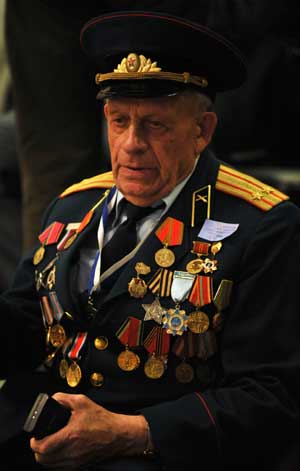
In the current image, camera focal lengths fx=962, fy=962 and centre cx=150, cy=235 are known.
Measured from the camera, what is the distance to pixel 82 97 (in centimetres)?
336

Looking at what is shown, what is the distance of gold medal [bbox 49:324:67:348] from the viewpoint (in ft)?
7.51

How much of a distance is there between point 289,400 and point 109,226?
1.98 ft

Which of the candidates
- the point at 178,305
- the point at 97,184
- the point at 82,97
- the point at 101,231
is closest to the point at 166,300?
the point at 178,305

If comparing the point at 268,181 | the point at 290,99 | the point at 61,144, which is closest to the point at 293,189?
the point at 268,181

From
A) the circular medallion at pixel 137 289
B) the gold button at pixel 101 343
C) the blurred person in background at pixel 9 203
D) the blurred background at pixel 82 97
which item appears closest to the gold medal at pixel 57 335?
the gold button at pixel 101 343

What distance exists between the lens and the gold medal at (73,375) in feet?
7.29

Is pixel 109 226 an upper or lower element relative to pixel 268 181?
upper

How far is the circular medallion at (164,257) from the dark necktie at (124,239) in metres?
0.07

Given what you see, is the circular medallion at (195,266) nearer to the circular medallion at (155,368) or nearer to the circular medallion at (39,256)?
the circular medallion at (155,368)

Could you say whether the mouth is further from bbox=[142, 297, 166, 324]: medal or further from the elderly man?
bbox=[142, 297, 166, 324]: medal

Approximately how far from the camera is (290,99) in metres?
3.68

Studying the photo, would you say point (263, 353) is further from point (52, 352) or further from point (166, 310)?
point (52, 352)

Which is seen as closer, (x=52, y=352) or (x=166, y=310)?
(x=166, y=310)

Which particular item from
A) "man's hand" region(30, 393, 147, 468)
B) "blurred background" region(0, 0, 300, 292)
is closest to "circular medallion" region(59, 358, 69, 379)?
"man's hand" region(30, 393, 147, 468)
